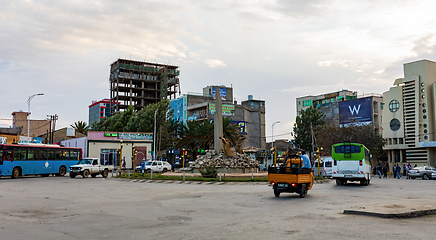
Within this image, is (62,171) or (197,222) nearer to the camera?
(197,222)

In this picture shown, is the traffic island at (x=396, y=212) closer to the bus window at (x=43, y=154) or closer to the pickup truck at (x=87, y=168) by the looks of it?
the pickup truck at (x=87, y=168)

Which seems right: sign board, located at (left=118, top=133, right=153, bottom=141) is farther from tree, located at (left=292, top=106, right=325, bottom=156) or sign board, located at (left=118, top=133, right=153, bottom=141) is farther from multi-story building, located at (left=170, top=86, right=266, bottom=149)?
tree, located at (left=292, top=106, right=325, bottom=156)

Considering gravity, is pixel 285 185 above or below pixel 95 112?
below

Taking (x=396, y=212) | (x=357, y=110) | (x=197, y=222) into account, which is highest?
(x=357, y=110)

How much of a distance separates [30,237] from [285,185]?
1083 centimetres

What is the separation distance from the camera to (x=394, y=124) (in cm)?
5853

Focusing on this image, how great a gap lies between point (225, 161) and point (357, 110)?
4843 centimetres

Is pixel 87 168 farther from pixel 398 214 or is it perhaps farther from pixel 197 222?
pixel 398 214

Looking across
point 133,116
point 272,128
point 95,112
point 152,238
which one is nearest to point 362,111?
point 272,128

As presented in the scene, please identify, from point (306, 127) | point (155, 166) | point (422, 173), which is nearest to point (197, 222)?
point (155, 166)

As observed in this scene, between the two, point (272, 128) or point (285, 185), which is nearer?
point (285, 185)

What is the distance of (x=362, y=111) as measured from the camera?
2936 inches

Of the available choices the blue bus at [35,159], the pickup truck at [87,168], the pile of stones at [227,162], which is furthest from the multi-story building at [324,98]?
the blue bus at [35,159]

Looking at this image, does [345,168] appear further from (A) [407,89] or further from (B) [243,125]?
(B) [243,125]
